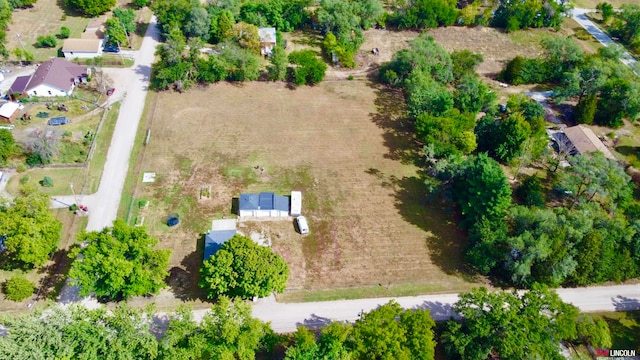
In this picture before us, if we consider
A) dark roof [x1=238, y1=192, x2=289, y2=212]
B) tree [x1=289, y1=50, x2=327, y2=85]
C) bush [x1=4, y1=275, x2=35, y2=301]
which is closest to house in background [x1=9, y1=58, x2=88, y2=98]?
tree [x1=289, y1=50, x2=327, y2=85]

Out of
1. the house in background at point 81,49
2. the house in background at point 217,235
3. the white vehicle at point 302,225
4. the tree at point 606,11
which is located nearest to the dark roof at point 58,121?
the house in background at point 81,49

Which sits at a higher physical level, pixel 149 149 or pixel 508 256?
pixel 508 256

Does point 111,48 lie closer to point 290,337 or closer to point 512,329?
point 290,337

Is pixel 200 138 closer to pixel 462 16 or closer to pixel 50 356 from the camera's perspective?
pixel 50 356

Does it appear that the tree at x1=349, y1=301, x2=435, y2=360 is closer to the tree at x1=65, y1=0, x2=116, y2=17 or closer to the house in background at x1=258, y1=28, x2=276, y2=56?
the house in background at x1=258, y1=28, x2=276, y2=56

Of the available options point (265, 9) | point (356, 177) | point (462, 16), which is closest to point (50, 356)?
point (356, 177)
